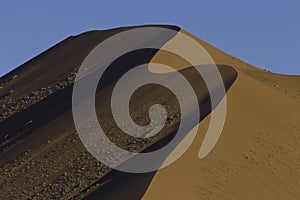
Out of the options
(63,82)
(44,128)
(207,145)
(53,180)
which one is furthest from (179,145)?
(63,82)

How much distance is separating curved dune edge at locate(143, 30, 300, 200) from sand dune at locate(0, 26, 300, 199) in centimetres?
4

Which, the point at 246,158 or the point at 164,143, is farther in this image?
the point at 246,158

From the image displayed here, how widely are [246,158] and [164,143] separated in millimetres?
2905

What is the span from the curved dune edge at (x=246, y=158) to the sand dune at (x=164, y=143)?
0.04m

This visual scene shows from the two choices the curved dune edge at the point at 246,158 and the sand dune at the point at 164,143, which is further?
the sand dune at the point at 164,143

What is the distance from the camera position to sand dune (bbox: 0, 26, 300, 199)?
28.1 metres

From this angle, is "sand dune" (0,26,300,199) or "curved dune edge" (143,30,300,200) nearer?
"curved dune edge" (143,30,300,200)

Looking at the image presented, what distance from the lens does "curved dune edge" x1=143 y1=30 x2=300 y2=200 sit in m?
27.5

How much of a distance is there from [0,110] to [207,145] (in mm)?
18849

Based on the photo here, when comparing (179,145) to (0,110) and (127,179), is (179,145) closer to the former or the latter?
(127,179)

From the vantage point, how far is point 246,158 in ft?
99.9

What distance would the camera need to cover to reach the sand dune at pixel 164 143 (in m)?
28.1

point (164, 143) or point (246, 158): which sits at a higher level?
point (246, 158)

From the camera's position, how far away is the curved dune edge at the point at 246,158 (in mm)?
27531
